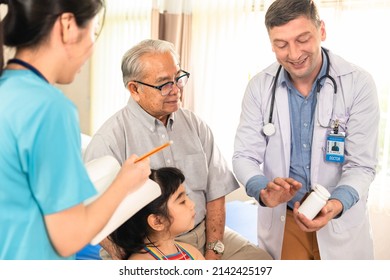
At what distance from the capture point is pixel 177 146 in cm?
167

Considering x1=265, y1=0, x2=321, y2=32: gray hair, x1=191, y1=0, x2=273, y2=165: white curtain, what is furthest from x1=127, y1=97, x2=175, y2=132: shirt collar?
x1=191, y1=0, x2=273, y2=165: white curtain

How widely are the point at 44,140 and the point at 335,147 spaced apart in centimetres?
104

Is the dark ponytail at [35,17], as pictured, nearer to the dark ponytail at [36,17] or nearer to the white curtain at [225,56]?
the dark ponytail at [36,17]

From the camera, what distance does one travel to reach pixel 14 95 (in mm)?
731

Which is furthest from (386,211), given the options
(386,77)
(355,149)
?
(355,149)

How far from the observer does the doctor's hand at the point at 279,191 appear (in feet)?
4.31

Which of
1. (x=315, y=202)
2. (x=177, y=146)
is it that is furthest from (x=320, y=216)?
(x=177, y=146)

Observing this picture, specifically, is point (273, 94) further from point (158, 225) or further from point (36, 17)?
point (36, 17)

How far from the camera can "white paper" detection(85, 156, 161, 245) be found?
0.89 m

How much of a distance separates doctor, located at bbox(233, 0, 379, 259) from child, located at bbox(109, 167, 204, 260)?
0.25 meters

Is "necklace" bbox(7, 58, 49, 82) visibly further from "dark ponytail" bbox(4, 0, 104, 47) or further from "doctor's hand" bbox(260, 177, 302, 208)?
"doctor's hand" bbox(260, 177, 302, 208)

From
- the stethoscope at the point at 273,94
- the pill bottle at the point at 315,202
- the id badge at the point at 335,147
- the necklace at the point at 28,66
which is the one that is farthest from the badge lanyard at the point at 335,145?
the necklace at the point at 28,66

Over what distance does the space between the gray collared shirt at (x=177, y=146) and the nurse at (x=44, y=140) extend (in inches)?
28.7
